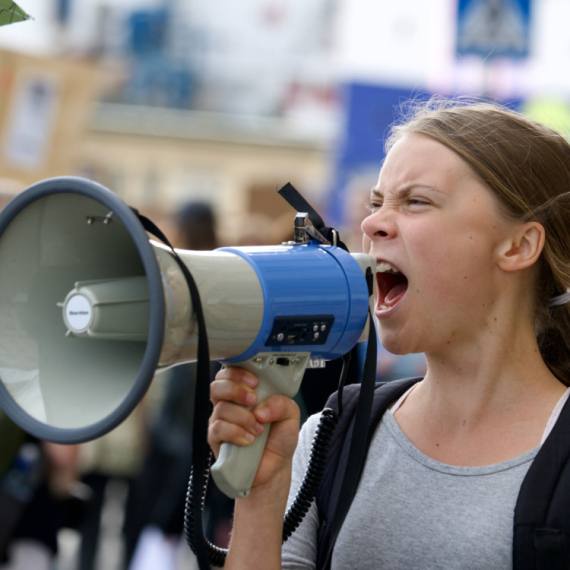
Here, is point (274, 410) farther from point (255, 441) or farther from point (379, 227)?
point (379, 227)

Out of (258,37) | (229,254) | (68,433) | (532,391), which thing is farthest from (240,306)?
(258,37)

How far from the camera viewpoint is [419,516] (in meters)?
1.55

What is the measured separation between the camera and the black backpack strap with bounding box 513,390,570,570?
1367 millimetres

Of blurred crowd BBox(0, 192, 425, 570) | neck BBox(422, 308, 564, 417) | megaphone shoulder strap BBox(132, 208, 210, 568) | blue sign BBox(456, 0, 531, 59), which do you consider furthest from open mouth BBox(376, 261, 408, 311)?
blue sign BBox(456, 0, 531, 59)

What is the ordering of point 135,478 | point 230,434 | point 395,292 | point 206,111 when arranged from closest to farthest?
point 230,434
point 395,292
point 135,478
point 206,111

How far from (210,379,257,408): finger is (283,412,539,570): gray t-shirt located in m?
0.32

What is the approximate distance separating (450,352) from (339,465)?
0.31 meters

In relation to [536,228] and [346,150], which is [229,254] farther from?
[346,150]

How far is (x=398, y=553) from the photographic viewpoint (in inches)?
60.9

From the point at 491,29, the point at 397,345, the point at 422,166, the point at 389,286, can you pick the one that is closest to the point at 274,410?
the point at 397,345

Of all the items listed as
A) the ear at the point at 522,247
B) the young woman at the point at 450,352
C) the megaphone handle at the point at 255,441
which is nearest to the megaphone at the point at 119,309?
the megaphone handle at the point at 255,441

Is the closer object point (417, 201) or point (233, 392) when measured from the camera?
point (233, 392)

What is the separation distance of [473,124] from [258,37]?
28191mm

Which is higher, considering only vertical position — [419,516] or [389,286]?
[389,286]
